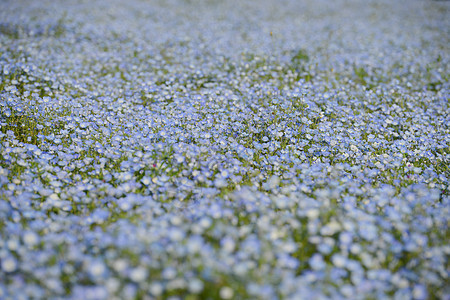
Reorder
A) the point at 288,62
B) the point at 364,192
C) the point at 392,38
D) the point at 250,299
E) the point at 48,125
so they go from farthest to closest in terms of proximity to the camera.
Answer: the point at 392,38 → the point at 288,62 → the point at 48,125 → the point at 364,192 → the point at 250,299

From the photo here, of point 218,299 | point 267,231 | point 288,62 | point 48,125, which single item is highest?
point 288,62

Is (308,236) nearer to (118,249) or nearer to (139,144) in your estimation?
(118,249)

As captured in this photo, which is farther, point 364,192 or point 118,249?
point 364,192

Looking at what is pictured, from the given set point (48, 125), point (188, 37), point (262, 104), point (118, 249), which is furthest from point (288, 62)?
point (118, 249)

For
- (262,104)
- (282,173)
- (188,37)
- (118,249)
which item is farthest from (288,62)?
(118,249)

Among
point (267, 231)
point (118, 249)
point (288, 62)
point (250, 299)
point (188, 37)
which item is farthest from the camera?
point (188, 37)

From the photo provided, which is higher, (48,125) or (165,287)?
(48,125)
